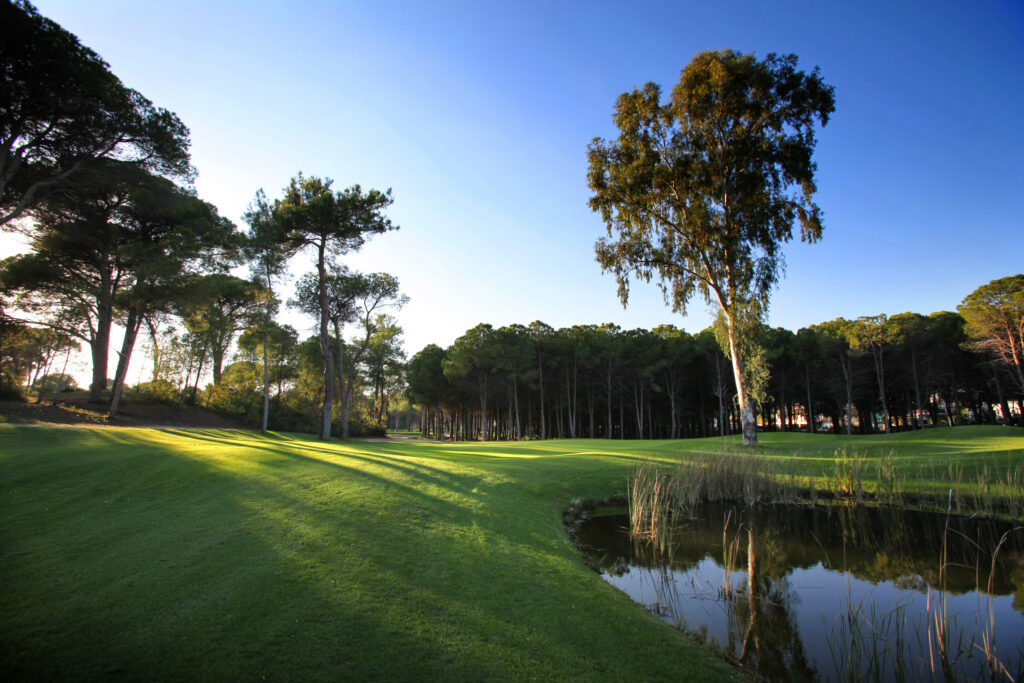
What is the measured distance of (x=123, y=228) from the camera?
850 inches

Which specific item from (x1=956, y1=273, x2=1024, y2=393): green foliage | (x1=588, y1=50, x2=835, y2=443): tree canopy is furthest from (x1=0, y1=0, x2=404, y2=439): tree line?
(x1=956, y1=273, x2=1024, y2=393): green foliage

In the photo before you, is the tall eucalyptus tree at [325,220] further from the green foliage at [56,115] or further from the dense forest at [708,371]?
the dense forest at [708,371]

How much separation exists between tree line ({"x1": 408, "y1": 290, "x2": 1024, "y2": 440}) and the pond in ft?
96.3

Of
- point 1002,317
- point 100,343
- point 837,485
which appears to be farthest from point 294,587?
point 1002,317

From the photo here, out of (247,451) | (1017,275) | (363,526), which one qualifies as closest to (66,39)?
(247,451)

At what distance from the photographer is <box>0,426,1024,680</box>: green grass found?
2648mm

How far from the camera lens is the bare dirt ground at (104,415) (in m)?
17.2

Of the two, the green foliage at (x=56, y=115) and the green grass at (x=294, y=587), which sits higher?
the green foliage at (x=56, y=115)

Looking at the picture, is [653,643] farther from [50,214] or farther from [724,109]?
[50,214]

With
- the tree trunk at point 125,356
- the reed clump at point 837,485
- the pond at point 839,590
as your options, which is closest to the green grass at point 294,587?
the pond at point 839,590

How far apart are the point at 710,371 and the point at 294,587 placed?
45808mm

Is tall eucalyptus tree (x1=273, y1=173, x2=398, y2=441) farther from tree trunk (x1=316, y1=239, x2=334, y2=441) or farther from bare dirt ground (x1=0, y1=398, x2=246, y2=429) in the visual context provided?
bare dirt ground (x1=0, y1=398, x2=246, y2=429)

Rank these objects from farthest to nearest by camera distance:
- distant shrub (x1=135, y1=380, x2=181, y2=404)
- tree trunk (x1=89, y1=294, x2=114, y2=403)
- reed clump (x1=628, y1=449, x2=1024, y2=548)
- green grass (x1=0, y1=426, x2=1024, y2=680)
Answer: distant shrub (x1=135, y1=380, x2=181, y2=404) < tree trunk (x1=89, y1=294, x2=114, y2=403) < reed clump (x1=628, y1=449, x2=1024, y2=548) < green grass (x1=0, y1=426, x2=1024, y2=680)

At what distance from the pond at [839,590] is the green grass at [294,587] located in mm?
947
